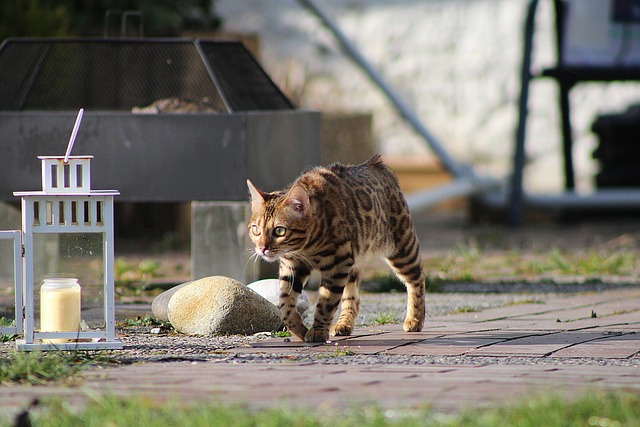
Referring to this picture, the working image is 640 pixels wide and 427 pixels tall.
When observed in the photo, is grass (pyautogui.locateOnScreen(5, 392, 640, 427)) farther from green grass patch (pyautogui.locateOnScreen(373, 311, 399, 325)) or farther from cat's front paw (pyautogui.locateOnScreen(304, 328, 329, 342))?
green grass patch (pyautogui.locateOnScreen(373, 311, 399, 325))

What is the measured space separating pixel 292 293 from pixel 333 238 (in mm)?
347

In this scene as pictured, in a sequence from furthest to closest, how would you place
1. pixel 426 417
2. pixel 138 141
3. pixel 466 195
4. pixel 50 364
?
pixel 466 195
pixel 138 141
pixel 50 364
pixel 426 417

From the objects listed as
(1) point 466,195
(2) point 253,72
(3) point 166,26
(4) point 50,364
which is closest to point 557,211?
(1) point 466,195

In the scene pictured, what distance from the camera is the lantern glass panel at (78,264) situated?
17.9 ft

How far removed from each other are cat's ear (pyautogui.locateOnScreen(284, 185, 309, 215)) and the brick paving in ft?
2.19

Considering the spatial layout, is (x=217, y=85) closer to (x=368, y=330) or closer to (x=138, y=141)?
(x=138, y=141)

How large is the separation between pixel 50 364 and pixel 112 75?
4124 millimetres

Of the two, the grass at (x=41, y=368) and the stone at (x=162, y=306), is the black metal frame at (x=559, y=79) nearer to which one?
the stone at (x=162, y=306)

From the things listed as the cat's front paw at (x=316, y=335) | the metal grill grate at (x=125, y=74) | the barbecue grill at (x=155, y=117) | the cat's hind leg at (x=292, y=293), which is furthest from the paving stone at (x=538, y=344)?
the metal grill grate at (x=125, y=74)

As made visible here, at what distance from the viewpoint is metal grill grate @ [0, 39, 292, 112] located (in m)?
8.10

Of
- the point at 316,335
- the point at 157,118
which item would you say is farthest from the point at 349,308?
the point at 157,118

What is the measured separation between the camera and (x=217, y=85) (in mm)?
7859

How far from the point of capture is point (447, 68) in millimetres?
16219

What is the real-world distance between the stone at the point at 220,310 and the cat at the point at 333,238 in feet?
0.88
